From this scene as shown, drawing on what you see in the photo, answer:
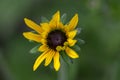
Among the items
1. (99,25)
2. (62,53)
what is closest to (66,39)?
(62,53)

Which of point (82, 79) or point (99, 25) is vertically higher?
point (99, 25)

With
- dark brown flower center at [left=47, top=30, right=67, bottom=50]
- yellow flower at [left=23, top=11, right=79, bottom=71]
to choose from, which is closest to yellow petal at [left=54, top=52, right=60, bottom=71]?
yellow flower at [left=23, top=11, right=79, bottom=71]

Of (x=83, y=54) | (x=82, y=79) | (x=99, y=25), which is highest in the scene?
(x=99, y=25)

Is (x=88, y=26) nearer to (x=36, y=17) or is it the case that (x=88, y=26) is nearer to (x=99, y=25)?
(x=99, y=25)

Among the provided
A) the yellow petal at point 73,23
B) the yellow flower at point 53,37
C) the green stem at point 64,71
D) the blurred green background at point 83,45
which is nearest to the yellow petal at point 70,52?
the yellow flower at point 53,37

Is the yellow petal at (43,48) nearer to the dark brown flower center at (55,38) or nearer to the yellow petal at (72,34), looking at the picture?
the dark brown flower center at (55,38)

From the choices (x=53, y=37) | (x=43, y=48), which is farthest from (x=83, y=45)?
(x=43, y=48)

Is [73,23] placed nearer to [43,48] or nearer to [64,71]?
[43,48]
